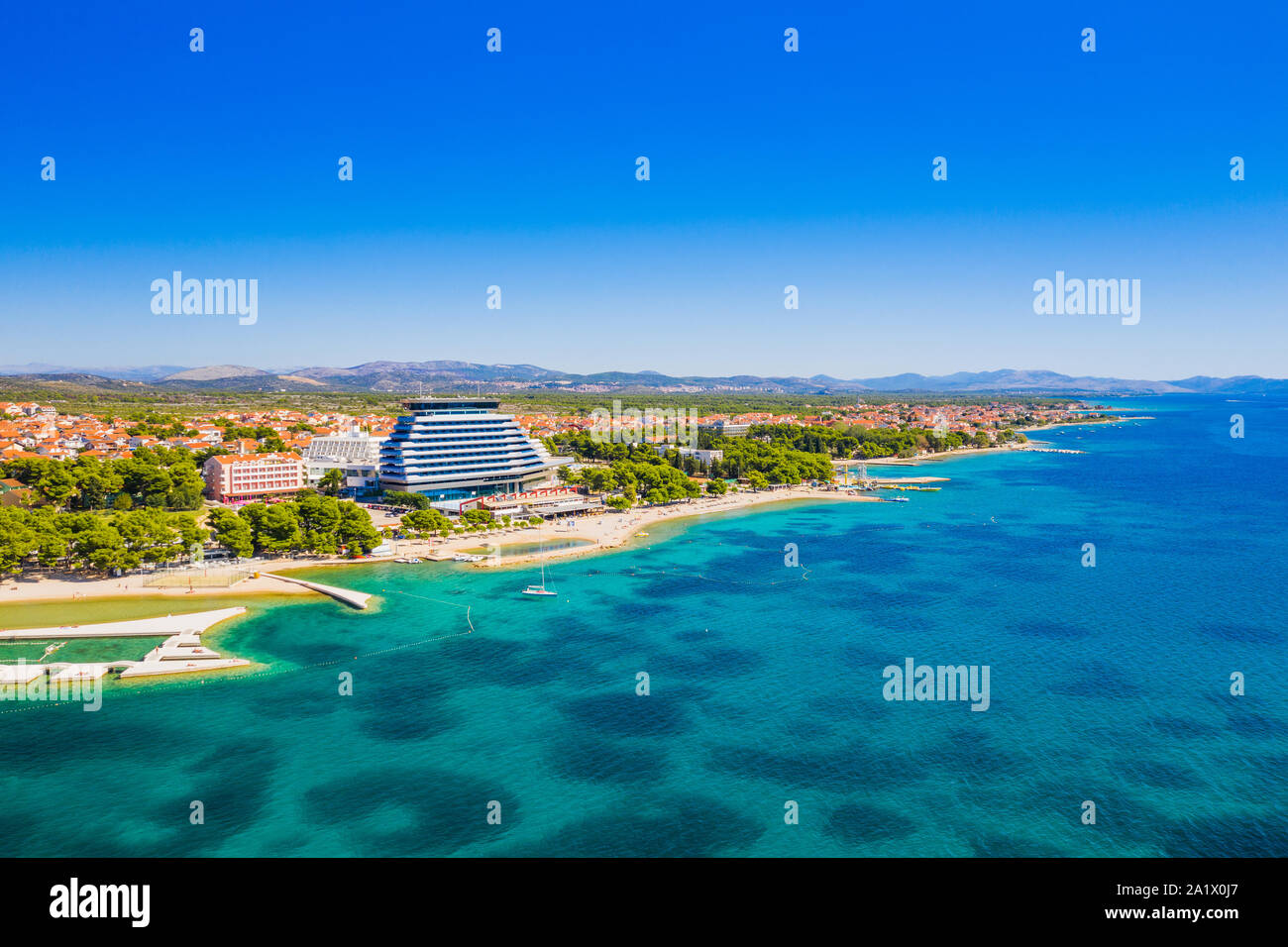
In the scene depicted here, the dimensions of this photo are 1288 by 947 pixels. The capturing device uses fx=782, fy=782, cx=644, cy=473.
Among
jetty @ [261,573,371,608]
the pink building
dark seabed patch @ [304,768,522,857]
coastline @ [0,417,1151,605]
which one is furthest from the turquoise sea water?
the pink building

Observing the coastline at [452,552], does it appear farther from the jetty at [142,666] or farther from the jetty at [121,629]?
the jetty at [142,666]

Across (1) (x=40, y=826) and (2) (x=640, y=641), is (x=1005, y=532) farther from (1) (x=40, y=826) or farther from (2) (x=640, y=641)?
(1) (x=40, y=826)

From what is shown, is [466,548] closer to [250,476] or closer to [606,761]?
[250,476]

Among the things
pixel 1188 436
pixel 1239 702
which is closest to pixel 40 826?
pixel 1239 702

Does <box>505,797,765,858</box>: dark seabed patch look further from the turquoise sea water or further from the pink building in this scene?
the pink building

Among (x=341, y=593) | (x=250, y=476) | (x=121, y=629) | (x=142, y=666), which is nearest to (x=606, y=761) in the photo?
(x=142, y=666)

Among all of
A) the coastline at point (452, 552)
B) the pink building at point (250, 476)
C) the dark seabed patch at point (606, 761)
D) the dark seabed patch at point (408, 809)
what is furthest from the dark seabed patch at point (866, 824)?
the pink building at point (250, 476)
